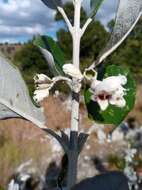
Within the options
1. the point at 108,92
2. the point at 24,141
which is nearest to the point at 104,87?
the point at 108,92

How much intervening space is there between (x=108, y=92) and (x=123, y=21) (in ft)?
0.32

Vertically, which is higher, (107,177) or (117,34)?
(117,34)

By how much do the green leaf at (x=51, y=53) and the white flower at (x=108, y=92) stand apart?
0.06 meters

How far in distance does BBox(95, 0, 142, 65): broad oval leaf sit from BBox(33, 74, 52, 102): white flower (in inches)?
2.5

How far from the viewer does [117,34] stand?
0.55 metres

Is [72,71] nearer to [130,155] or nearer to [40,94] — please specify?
[40,94]

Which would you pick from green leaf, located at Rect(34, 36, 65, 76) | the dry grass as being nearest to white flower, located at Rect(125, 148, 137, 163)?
the dry grass

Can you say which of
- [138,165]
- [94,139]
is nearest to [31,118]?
[138,165]

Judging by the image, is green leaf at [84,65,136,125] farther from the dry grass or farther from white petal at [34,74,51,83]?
the dry grass

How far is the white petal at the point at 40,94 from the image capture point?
0.53 meters

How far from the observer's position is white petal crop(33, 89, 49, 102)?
1.73 feet

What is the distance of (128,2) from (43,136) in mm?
4845

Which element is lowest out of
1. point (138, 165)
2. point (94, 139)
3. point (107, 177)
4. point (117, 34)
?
point (107, 177)

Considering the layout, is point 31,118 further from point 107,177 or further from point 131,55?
point 131,55
